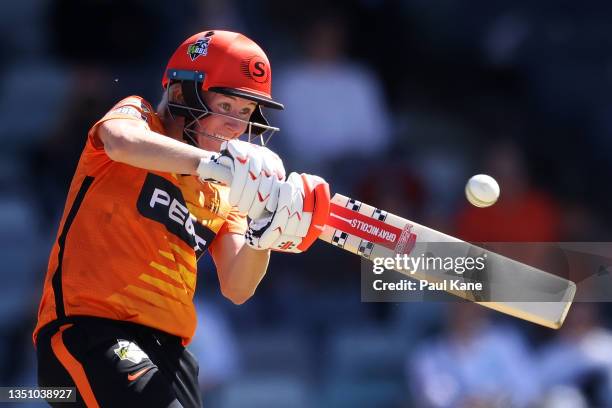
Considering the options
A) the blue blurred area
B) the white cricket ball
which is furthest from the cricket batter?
the blue blurred area

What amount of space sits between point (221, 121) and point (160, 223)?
0.37m

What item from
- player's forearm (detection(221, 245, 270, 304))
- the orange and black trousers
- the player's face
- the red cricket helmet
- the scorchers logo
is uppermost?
the red cricket helmet

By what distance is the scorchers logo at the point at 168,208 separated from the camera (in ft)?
9.93

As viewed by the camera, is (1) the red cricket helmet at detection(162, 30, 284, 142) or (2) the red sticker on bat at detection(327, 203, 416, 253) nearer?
(1) the red cricket helmet at detection(162, 30, 284, 142)

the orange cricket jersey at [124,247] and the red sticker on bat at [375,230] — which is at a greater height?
the red sticker on bat at [375,230]

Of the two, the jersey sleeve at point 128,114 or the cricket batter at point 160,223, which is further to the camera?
the jersey sleeve at point 128,114

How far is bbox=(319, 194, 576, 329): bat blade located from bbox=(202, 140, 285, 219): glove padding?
49 cm

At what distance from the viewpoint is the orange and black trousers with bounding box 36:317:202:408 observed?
9.24 feet

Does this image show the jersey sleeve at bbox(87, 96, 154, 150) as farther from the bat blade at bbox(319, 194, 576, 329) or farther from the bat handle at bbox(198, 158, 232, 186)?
the bat blade at bbox(319, 194, 576, 329)

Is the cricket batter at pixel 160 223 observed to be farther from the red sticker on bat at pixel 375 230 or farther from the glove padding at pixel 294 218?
the red sticker on bat at pixel 375 230

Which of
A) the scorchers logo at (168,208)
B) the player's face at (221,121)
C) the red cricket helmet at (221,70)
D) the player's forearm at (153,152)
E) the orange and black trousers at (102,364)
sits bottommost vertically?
the orange and black trousers at (102,364)

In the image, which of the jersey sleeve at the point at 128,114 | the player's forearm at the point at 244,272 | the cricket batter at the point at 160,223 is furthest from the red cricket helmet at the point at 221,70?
the player's forearm at the point at 244,272

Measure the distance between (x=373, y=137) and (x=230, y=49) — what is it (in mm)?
3423

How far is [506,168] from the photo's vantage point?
20.6 feet
